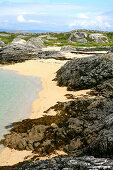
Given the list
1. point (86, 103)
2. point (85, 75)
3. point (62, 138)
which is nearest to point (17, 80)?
point (85, 75)

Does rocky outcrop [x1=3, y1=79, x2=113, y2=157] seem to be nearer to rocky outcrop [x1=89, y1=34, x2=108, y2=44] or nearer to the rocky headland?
the rocky headland

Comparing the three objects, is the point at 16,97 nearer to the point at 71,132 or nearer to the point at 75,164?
the point at 71,132

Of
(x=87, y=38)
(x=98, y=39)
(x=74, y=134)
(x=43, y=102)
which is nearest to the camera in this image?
(x=74, y=134)

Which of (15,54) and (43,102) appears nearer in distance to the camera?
(43,102)

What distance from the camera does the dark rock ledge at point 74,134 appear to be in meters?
6.96

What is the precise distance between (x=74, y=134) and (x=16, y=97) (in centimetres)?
1030

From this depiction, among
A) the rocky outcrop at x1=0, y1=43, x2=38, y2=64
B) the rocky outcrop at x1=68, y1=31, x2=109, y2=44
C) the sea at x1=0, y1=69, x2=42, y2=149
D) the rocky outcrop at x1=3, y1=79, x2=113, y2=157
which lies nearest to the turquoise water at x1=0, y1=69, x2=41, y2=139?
the sea at x1=0, y1=69, x2=42, y2=149

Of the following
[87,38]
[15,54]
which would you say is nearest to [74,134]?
[15,54]

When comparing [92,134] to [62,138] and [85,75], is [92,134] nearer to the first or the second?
[62,138]

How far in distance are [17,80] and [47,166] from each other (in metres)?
21.8

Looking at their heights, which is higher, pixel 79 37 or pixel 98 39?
pixel 79 37

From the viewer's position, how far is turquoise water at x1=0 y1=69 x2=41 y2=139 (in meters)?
15.4

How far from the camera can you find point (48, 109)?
53.6 ft

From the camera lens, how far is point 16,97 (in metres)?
20.2
